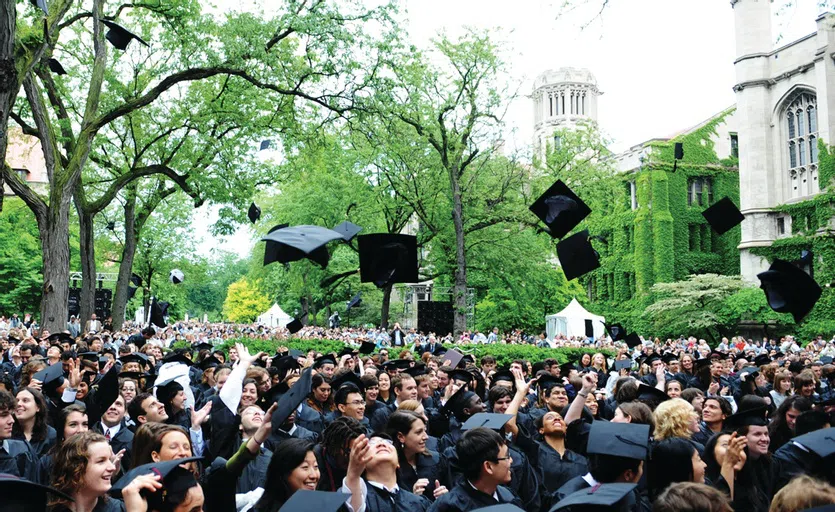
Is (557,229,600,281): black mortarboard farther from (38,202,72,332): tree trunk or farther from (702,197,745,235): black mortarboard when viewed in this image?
(38,202,72,332): tree trunk

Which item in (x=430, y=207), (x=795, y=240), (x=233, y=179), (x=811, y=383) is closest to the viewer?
(x=811, y=383)

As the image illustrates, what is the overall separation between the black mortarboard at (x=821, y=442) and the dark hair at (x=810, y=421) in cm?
126

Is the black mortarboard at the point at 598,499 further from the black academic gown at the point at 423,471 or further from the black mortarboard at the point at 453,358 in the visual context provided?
the black mortarboard at the point at 453,358

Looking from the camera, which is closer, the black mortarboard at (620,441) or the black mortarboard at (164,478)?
the black mortarboard at (164,478)

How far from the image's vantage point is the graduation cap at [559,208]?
11.3 m

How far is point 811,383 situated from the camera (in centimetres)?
844

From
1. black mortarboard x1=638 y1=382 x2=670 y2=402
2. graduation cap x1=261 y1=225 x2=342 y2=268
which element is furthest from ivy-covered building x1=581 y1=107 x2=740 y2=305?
black mortarboard x1=638 y1=382 x2=670 y2=402

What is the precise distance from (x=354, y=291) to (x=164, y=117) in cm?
2835

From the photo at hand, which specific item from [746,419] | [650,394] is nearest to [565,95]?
[650,394]

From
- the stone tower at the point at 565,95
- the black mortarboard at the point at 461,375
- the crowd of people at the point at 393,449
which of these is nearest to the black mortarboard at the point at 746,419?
the crowd of people at the point at 393,449

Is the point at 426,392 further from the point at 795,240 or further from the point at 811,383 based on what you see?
the point at 795,240

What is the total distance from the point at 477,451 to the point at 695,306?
36913mm

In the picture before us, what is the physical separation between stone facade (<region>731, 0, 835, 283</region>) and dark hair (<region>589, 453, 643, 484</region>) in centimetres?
3768

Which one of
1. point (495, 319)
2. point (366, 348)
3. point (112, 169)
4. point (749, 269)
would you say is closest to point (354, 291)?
point (495, 319)
